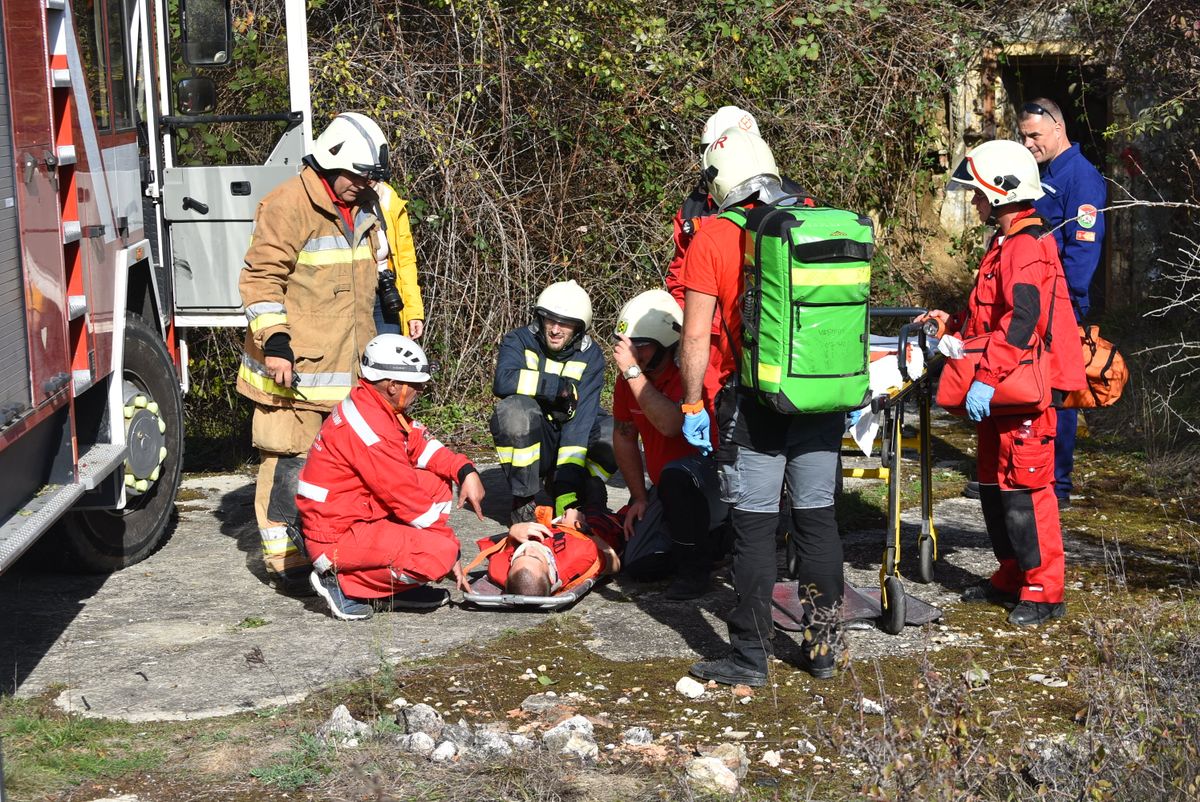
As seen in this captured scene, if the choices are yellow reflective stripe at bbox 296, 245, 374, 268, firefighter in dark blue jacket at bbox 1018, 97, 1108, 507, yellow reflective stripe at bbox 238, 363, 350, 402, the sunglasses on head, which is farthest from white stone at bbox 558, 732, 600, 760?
the sunglasses on head

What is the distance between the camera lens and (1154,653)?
15.6 feet

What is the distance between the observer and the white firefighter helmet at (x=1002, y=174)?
525 cm

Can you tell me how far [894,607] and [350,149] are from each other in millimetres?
2961

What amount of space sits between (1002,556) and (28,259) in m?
4.03

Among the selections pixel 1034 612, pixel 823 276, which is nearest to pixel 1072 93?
pixel 1034 612

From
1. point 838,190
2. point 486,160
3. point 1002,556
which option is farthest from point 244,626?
point 838,190

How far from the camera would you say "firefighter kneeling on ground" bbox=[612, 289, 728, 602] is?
18.7 ft

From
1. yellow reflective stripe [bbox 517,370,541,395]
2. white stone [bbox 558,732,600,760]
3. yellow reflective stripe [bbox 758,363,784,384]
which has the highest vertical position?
yellow reflective stripe [bbox 758,363,784,384]

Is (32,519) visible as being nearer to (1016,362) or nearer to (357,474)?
(357,474)

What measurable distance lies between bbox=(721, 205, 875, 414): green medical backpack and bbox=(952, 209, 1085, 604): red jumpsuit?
3.20ft

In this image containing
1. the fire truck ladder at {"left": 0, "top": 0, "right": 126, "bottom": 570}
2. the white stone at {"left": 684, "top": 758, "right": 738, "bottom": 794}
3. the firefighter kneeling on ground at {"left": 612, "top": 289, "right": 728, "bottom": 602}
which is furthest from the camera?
the firefighter kneeling on ground at {"left": 612, "top": 289, "right": 728, "bottom": 602}

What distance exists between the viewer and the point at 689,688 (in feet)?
15.4

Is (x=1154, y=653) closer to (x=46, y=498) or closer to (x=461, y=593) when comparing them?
(x=461, y=593)

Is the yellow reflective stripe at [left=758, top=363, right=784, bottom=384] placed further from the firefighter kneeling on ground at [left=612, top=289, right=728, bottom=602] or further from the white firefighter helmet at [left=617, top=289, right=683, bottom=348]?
the white firefighter helmet at [left=617, top=289, right=683, bottom=348]
